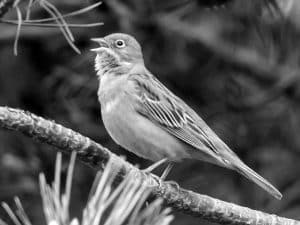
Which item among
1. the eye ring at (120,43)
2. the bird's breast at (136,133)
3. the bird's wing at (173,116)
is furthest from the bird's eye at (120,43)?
the bird's breast at (136,133)

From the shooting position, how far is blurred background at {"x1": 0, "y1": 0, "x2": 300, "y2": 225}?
848 cm

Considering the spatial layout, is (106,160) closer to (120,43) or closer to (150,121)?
(150,121)

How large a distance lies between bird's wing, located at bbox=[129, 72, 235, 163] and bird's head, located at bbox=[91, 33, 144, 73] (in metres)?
0.23

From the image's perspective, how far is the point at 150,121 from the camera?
6.48 metres

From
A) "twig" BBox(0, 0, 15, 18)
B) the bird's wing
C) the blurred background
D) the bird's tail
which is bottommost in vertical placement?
the blurred background

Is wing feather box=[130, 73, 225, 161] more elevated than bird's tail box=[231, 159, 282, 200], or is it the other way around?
wing feather box=[130, 73, 225, 161]

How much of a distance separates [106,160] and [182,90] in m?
4.61

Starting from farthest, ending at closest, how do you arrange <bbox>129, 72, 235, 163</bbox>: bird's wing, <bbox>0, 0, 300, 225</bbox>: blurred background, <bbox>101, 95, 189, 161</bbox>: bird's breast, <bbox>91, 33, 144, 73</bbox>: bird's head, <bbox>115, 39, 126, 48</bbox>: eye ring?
<bbox>0, 0, 300, 225</bbox>: blurred background → <bbox>115, 39, 126, 48</bbox>: eye ring → <bbox>91, 33, 144, 73</bbox>: bird's head → <bbox>129, 72, 235, 163</bbox>: bird's wing → <bbox>101, 95, 189, 161</bbox>: bird's breast

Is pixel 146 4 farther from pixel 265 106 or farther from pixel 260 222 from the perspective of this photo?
pixel 260 222

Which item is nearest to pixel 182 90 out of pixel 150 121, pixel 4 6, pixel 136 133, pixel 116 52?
pixel 116 52

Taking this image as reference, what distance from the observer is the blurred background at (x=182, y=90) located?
334 inches

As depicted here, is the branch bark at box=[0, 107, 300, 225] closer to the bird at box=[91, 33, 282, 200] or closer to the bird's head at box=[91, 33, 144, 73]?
the bird at box=[91, 33, 282, 200]

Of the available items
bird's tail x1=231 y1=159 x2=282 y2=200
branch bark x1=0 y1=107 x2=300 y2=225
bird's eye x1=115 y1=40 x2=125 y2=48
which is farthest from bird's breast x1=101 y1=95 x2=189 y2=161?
branch bark x1=0 y1=107 x2=300 y2=225

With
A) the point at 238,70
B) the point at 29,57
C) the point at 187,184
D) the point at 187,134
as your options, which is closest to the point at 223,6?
the point at 187,134
